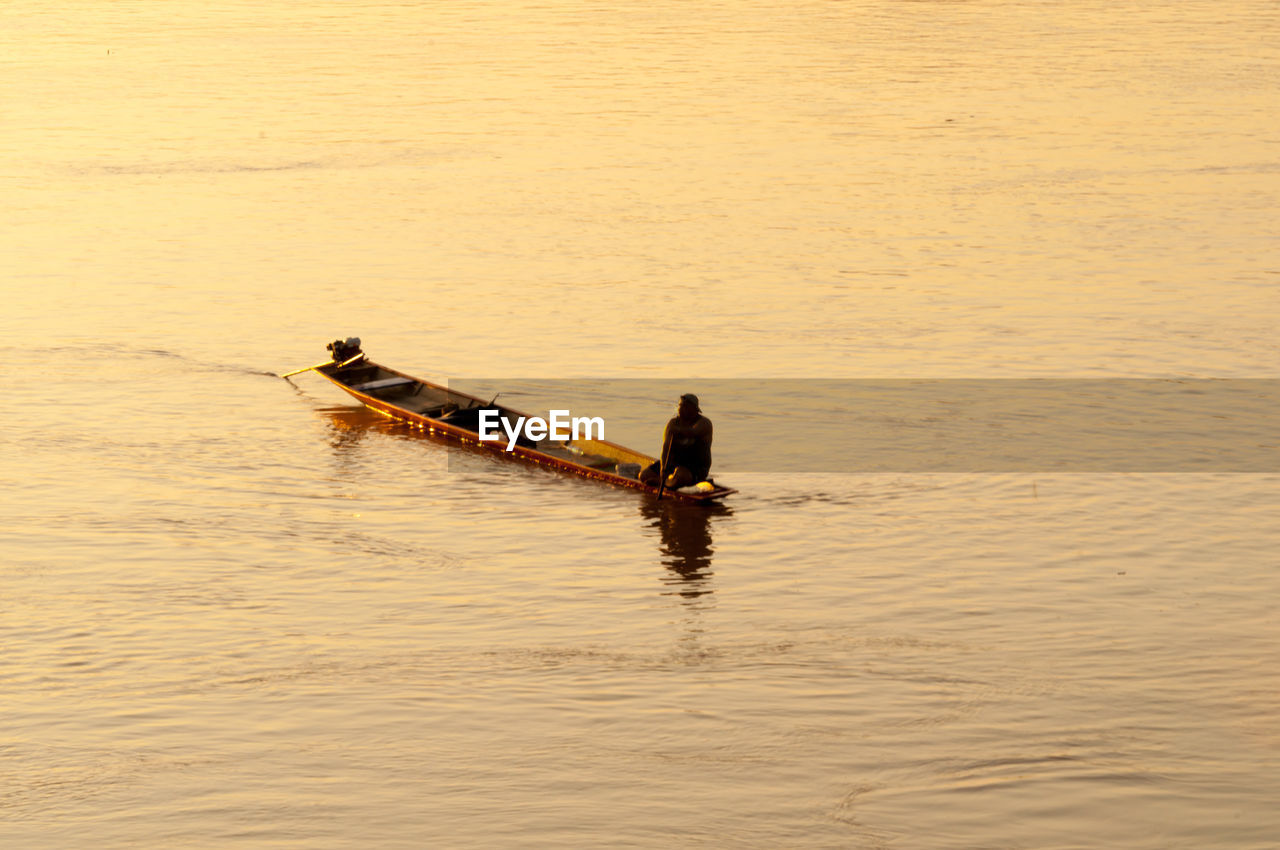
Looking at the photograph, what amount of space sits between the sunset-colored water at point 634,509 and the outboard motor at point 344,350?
944 millimetres

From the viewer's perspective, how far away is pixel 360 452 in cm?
2139

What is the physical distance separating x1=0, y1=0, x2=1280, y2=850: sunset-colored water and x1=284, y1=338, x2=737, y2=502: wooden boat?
1.02 ft

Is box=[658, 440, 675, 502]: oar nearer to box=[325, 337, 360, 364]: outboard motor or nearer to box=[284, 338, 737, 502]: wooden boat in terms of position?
box=[284, 338, 737, 502]: wooden boat

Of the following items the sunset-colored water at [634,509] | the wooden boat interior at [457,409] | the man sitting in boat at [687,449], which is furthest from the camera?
the wooden boat interior at [457,409]

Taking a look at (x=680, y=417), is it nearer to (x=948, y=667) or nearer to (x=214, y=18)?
(x=948, y=667)

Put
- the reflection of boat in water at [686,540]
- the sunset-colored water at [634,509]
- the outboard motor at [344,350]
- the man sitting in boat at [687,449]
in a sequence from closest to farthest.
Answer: the sunset-colored water at [634,509]
the reflection of boat in water at [686,540]
the man sitting in boat at [687,449]
the outboard motor at [344,350]

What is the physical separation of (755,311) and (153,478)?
452 inches

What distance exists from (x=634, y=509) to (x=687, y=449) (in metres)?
0.97

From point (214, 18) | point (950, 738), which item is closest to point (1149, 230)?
point (950, 738)

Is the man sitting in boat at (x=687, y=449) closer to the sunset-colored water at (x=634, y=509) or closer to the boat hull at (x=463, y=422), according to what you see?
the boat hull at (x=463, y=422)

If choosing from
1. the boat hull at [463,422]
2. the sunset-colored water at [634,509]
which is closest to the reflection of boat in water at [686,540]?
the sunset-colored water at [634,509]

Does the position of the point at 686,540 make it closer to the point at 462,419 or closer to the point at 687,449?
the point at 687,449

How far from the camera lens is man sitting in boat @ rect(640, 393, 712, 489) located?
18109mm

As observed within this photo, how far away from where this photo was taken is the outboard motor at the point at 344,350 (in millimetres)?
23203
